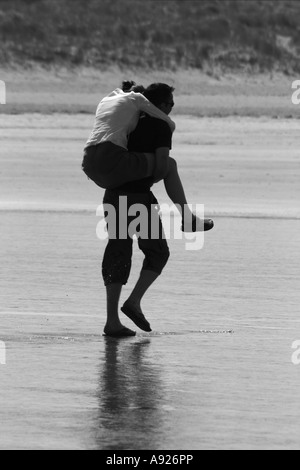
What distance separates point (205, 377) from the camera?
8328mm

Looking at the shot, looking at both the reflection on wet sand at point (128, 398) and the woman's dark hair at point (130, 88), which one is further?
the woman's dark hair at point (130, 88)

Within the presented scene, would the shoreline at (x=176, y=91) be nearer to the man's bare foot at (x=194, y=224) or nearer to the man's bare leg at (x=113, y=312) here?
the man's bare foot at (x=194, y=224)

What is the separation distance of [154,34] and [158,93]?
43.7 metres

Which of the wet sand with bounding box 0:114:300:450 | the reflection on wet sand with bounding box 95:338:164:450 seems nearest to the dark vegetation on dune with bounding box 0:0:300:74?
the wet sand with bounding box 0:114:300:450

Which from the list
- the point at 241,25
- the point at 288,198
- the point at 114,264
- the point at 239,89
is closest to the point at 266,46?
the point at 241,25

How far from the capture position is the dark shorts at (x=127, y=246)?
9.55 m

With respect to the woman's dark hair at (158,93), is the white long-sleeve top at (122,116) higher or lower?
lower

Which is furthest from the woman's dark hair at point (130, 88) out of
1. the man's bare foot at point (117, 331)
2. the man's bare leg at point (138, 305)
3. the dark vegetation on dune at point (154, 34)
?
the dark vegetation on dune at point (154, 34)

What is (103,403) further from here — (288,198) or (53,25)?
(53,25)

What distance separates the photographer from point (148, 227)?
956 centimetres

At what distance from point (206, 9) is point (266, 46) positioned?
6407mm

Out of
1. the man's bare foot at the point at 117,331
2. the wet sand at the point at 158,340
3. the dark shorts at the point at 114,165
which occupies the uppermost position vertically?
the dark shorts at the point at 114,165

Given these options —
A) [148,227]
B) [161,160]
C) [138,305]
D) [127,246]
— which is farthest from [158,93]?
[138,305]

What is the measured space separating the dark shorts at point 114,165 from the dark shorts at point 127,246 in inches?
5.6
